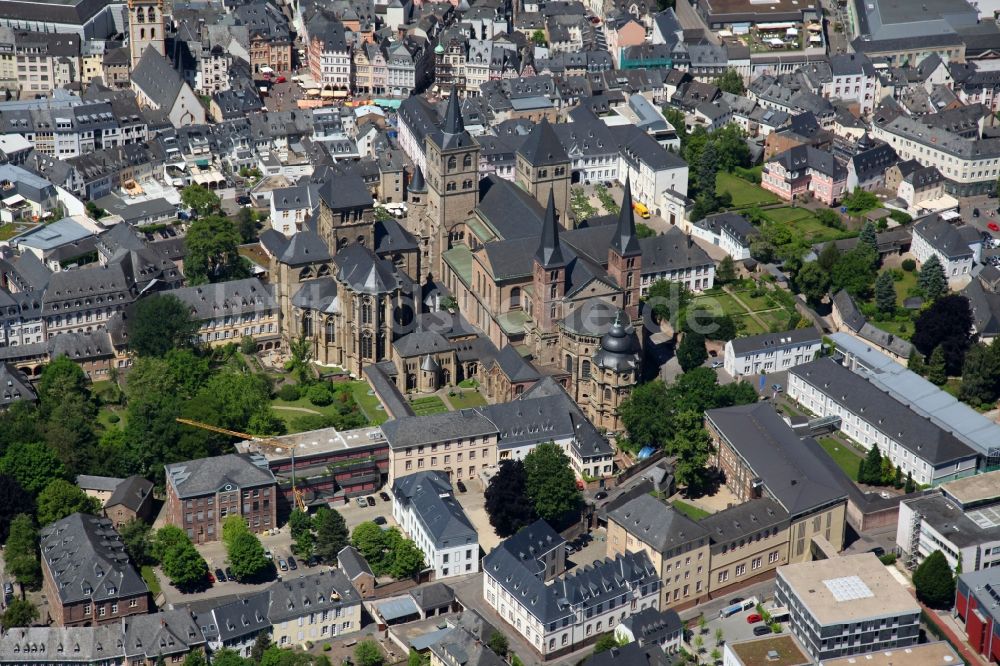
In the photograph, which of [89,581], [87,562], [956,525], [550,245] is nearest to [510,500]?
[550,245]

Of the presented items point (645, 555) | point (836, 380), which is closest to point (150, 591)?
point (645, 555)

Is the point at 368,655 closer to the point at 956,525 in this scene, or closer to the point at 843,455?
the point at 956,525

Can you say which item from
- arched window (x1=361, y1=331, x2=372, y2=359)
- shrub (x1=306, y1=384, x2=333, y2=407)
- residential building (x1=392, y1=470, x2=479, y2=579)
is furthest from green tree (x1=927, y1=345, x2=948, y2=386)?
shrub (x1=306, y1=384, x2=333, y2=407)

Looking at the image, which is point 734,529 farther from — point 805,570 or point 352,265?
point 352,265

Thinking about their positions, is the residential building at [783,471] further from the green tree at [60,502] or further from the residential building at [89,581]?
the green tree at [60,502]

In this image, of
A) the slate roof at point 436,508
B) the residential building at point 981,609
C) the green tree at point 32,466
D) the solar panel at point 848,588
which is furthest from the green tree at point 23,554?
the residential building at point 981,609

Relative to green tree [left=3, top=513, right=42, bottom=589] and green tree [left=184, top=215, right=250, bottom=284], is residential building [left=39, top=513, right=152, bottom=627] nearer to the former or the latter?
green tree [left=3, top=513, right=42, bottom=589]
